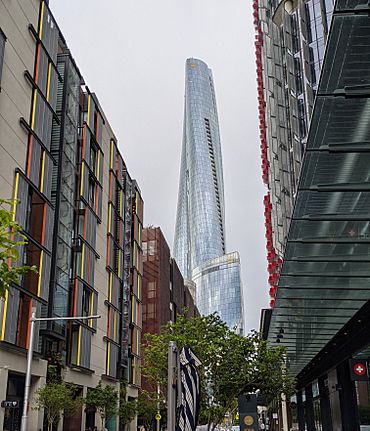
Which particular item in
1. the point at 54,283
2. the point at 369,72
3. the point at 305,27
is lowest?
the point at 369,72

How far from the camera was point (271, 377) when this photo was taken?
34.8m

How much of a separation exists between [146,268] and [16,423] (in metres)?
58.2

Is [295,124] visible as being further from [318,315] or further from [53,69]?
[318,315]

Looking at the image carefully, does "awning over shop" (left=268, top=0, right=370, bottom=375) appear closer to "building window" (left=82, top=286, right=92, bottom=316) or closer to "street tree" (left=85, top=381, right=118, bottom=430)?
"building window" (left=82, top=286, right=92, bottom=316)

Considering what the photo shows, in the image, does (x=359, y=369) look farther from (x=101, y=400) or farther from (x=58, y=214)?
(x=101, y=400)

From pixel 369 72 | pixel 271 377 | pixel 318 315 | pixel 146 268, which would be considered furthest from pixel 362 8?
pixel 146 268

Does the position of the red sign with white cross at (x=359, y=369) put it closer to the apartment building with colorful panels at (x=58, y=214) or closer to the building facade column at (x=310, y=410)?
the apartment building with colorful panels at (x=58, y=214)

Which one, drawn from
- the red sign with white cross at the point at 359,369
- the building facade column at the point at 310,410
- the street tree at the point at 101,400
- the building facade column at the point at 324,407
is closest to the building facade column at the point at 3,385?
the street tree at the point at 101,400

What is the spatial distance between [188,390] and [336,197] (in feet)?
27.9

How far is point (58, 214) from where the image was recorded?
139 ft

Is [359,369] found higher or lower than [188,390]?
higher

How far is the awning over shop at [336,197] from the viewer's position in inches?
376

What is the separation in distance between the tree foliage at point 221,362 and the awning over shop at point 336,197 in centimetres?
464

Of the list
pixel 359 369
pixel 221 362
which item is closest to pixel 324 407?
pixel 221 362
